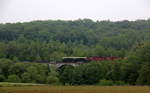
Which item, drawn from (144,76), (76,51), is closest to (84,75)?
(144,76)

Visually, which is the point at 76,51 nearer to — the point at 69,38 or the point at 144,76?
the point at 69,38

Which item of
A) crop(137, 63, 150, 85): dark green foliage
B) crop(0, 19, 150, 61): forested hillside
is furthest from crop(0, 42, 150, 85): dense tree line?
crop(0, 19, 150, 61): forested hillside

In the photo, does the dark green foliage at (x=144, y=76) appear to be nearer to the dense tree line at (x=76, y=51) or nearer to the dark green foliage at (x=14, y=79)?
the dense tree line at (x=76, y=51)

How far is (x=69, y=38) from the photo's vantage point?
153875mm

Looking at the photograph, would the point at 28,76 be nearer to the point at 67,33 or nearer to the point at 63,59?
the point at 63,59

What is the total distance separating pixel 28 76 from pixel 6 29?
79276mm

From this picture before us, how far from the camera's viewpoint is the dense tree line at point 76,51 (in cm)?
7066

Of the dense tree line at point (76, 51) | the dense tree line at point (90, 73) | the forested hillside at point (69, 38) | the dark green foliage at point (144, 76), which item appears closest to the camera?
the dark green foliage at point (144, 76)

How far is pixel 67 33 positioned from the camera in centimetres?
15662

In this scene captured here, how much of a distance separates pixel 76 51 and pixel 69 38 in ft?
92.4

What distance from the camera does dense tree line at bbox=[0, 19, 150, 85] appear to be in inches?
2782

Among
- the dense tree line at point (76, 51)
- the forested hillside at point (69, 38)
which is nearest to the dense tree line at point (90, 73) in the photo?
the dense tree line at point (76, 51)

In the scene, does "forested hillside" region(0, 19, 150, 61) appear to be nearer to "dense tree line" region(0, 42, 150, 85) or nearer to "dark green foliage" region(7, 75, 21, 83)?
"dense tree line" region(0, 42, 150, 85)

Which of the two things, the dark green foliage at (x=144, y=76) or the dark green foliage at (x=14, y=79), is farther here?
the dark green foliage at (x=14, y=79)
